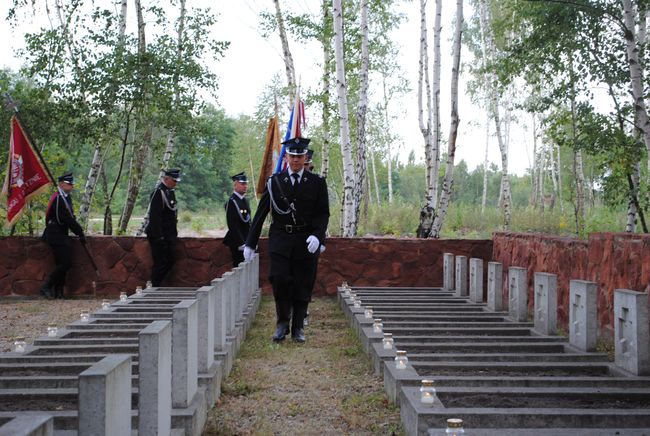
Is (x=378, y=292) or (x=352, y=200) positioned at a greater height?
(x=352, y=200)

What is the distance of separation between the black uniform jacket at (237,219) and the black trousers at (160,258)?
1.11 m

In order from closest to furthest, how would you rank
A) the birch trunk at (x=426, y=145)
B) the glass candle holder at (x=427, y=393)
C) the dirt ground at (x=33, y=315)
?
the glass candle holder at (x=427, y=393), the dirt ground at (x=33, y=315), the birch trunk at (x=426, y=145)

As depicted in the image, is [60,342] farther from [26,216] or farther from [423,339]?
[26,216]

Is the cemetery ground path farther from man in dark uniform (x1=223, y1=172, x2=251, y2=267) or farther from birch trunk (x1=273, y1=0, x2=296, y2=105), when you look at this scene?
birch trunk (x1=273, y1=0, x2=296, y2=105)

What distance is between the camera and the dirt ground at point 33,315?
35.0ft

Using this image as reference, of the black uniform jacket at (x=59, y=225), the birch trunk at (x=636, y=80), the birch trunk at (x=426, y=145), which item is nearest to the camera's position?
the birch trunk at (x=636, y=80)

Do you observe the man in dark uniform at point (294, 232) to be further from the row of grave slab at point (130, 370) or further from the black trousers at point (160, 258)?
the black trousers at point (160, 258)

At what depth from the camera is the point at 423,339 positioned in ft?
28.1

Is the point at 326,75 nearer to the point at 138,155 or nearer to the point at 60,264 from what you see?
the point at 138,155

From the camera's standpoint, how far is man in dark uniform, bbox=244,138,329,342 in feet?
31.1

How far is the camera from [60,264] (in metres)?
14.2

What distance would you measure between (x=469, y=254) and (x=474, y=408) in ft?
31.7

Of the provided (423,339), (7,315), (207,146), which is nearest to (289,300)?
(423,339)

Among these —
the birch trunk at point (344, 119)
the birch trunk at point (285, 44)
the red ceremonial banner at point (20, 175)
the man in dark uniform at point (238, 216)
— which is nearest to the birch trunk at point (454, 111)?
the birch trunk at point (344, 119)
